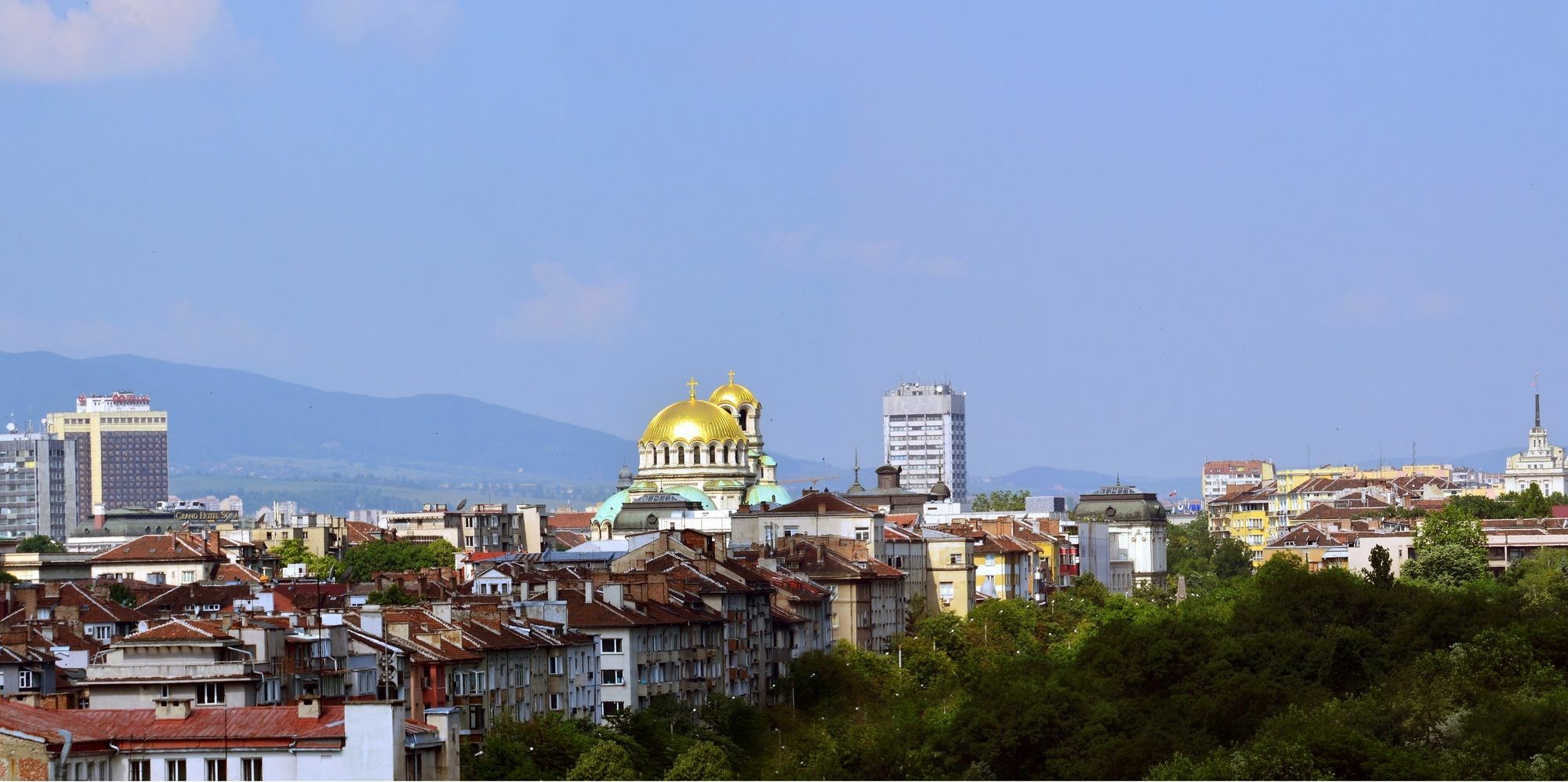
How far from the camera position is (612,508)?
161625 millimetres

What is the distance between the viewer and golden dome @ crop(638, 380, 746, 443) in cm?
16288

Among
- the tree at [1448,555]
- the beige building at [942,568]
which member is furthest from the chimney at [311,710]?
the beige building at [942,568]

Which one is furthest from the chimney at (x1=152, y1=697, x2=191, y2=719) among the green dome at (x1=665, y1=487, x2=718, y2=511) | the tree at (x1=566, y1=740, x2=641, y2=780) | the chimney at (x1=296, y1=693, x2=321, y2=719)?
the green dome at (x1=665, y1=487, x2=718, y2=511)

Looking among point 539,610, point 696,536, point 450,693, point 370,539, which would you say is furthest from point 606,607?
point 370,539

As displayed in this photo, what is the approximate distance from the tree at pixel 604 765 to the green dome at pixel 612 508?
95.7 meters

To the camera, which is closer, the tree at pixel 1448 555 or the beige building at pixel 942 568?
the tree at pixel 1448 555

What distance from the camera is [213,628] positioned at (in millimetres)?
55406

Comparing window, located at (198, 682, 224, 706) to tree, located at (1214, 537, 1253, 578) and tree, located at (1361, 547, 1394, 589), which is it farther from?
tree, located at (1214, 537, 1253, 578)

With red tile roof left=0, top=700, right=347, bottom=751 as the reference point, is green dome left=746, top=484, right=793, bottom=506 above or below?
above

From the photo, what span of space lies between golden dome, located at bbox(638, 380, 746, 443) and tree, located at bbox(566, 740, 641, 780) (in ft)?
341

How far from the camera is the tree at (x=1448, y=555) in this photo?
114188 millimetres

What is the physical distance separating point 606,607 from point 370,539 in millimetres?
88118

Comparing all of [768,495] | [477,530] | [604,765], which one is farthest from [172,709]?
[477,530]

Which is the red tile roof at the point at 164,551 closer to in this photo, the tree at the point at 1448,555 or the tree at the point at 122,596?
the tree at the point at 122,596
